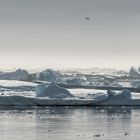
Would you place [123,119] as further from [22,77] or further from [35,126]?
[22,77]

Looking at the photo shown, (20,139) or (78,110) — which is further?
(78,110)

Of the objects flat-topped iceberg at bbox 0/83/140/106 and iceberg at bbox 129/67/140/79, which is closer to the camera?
flat-topped iceberg at bbox 0/83/140/106

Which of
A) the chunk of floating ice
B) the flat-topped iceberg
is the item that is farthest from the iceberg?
the chunk of floating ice

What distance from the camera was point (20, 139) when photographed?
94.6 ft

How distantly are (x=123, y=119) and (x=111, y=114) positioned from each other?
3.74 meters

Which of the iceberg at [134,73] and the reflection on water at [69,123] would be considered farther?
the iceberg at [134,73]

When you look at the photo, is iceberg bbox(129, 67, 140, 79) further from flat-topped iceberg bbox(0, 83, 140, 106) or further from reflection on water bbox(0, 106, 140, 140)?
reflection on water bbox(0, 106, 140, 140)

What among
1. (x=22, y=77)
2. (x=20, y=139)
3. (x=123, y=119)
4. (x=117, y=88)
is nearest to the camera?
(x=20, y=139)

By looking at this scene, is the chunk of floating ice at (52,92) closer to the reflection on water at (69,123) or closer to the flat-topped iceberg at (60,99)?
the flat-topped iceberg at (60,99)

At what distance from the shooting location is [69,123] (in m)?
36.5

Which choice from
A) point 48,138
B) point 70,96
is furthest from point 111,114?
point 48,138

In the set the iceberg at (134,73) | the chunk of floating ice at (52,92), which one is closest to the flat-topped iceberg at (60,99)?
the chunk of floating ice at (52,92)

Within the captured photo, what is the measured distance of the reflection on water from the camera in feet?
100

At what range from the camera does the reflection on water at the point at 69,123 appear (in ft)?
100
